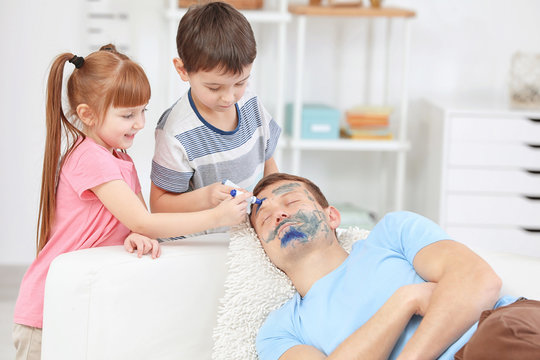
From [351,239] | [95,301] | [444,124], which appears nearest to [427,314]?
[351,239]

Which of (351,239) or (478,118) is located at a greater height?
(478,118)

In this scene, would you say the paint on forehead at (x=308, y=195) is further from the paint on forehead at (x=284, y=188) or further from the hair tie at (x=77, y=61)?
the hair tie at (x=77, y=61)

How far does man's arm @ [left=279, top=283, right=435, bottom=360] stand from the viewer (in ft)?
4.13

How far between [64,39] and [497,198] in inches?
78.7

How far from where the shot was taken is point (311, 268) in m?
1.49

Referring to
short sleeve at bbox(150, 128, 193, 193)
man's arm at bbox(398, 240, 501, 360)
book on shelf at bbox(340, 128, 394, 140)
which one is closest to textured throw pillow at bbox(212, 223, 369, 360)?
short sleeve at bbox(150, 128, 193, 193)

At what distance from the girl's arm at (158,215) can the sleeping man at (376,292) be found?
2.7 inches

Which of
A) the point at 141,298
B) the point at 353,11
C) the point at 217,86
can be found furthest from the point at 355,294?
the point at 353,11

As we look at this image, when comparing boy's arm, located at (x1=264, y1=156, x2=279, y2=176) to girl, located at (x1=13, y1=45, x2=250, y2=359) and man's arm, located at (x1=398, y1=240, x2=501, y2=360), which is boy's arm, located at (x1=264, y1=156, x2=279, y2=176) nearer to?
girl, located at (x1=13, y1=45, x2=250, y2=359)

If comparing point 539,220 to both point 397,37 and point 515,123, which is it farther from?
point 397,37

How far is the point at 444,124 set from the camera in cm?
297

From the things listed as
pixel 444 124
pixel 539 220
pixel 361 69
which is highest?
pixel 361 69

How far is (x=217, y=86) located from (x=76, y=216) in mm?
424

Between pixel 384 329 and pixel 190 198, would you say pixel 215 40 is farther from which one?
pixel 384 329
